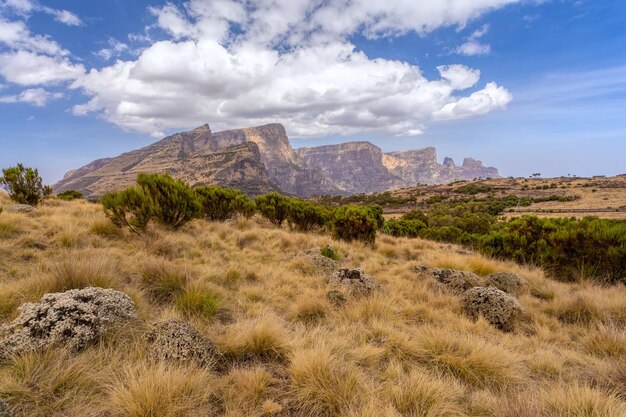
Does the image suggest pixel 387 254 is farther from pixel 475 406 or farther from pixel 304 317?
pixel 475 406

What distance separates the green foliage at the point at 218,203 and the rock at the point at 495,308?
437 inches

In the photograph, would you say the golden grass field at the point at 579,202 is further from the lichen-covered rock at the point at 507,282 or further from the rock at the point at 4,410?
the rock at the point at 4,410

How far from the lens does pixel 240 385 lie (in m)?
2.58

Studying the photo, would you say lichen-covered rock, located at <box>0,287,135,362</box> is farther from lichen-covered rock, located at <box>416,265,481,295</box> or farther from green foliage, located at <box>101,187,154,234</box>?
lichen-covered rock, located at <box>416,265,481,295</box>

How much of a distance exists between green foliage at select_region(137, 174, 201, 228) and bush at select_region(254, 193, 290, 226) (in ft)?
16.7

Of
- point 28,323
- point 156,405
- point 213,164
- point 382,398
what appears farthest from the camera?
point 213,164

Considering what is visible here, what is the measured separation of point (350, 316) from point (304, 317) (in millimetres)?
680

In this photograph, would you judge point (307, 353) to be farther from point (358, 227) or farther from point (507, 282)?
point (358, 227)

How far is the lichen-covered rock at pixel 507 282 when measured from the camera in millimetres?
6410

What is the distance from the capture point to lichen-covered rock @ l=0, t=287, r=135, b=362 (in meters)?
2.62

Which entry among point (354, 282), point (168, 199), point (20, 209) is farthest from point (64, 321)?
point (20, 209)

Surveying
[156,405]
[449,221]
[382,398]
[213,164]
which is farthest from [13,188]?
[213,164]

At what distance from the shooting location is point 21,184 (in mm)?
11484

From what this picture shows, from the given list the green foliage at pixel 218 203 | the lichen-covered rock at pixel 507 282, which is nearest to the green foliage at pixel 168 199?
the green foliage at pixel 218 203
